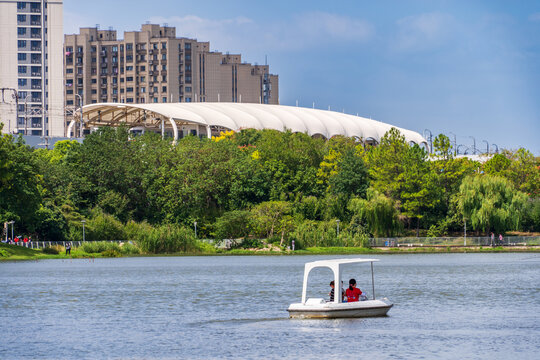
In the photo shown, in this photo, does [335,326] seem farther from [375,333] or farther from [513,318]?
[513,318]

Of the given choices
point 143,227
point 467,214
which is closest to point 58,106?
point 143,227

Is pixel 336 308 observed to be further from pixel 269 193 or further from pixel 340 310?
pixel 269 193

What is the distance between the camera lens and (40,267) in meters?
73.6

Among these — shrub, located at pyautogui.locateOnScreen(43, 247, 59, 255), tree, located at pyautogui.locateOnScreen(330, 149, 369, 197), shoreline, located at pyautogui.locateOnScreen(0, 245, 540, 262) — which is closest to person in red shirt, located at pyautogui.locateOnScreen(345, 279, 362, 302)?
shoreline, located at pyautogui.locateOnScreen(0, 245, 540, 262)

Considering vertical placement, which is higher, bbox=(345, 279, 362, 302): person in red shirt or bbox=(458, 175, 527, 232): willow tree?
bbox=(458, 175, 527, 232): willow tree

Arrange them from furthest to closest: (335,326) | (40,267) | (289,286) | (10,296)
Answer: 1. (40,267)
2. (289,286)
3. (10,296)
4. (335,326)

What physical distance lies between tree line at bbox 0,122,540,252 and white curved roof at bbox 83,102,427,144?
27748mm

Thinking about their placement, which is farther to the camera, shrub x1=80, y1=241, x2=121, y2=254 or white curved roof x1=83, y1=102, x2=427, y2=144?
white curved roof x1=83, y1=102, x2=427, y2=144

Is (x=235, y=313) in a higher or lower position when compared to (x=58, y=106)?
lower

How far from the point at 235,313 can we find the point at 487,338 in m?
12.1

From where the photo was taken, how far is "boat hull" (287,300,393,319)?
3334cm

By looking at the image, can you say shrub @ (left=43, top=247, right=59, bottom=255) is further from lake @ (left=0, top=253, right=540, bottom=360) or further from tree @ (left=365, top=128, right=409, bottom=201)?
tree @ (left=365, top=128, right=409, bottom=201)

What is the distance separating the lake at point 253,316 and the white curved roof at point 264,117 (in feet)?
235

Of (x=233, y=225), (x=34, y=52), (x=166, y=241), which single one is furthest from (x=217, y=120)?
(x=34, y=52)
